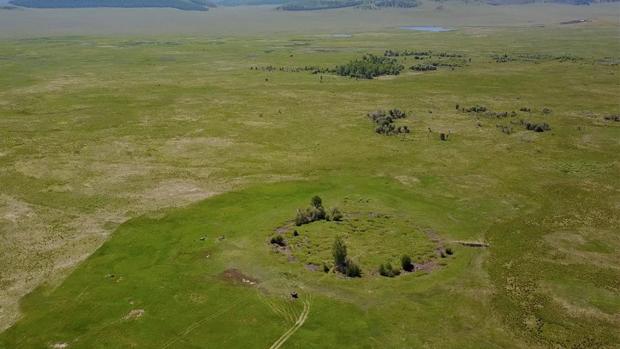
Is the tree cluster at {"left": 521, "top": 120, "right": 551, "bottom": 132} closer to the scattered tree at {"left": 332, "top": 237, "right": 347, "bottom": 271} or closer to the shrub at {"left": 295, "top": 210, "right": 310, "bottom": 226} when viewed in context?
the shrub at {"left": 295, "top": 210, "right": 310, "bottom": 226}

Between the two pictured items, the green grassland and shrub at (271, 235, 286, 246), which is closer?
the green grassland

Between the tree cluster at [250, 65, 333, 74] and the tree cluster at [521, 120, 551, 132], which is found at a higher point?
the tree cluster at [250, 65, 333, 74]

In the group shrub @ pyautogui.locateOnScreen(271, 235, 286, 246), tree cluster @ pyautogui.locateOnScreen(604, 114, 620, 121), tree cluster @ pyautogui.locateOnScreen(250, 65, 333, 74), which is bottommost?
shrub @ pyautogui.locateOnScreen(271, 235, 286, 246)

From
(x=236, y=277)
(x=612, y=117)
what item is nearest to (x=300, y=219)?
(x=236, y=277)

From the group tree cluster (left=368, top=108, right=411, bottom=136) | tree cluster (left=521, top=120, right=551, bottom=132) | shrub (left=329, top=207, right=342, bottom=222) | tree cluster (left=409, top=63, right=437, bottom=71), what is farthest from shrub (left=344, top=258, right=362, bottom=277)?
tree cluster (left=409, top=63, right=437, bottom=71)

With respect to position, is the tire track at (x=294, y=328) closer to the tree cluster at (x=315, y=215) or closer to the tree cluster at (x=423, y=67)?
the tree cluster at (x=315, y=215)

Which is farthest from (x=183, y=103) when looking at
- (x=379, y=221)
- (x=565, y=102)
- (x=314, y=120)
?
(x=565, y=102)

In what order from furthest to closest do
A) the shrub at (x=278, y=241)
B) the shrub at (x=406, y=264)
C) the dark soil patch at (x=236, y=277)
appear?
1. the shrub at (x=278, y=241)
2. the shrub at (x=406, y=264)
3. the dark soil patch at (x=236, y=277)

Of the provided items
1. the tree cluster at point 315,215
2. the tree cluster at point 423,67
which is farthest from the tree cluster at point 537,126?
the tree cluster at point 423,67

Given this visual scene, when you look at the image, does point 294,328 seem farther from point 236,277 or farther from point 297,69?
point 297,69
